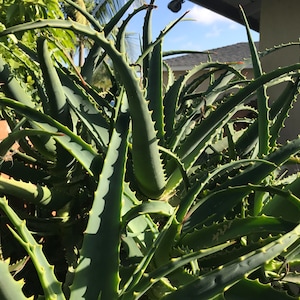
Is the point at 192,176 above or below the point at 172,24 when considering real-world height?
below

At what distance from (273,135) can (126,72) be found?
39 centimetres

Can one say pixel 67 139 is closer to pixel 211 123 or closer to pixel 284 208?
pixel 211 123

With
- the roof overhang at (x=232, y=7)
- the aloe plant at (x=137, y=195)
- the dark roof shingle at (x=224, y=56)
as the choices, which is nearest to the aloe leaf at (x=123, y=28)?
the aloe plant at (x=137, y=195)

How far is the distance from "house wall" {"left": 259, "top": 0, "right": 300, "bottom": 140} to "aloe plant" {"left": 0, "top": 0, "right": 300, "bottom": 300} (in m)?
2.45

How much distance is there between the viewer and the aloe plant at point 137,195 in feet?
1.91

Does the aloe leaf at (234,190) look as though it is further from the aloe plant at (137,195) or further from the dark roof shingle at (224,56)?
the dark roof shingle at (224,56)

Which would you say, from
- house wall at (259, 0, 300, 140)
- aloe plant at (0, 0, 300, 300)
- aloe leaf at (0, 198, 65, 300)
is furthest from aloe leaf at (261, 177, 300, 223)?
house wall at (259, 0, 300, 140)

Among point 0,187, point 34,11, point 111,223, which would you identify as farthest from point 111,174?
point 34,11

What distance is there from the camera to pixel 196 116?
3.14 ft

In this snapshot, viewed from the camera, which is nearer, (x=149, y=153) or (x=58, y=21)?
(x=58, y=21)

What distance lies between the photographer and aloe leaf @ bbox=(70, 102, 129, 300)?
58 centimetres

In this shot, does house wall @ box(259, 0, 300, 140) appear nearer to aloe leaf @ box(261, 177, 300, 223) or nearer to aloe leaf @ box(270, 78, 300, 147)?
aloe leaf @ box(270, 78, 300, 147)

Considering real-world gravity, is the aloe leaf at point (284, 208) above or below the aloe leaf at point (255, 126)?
below

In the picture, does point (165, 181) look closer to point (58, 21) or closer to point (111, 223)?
point (111, 223)
